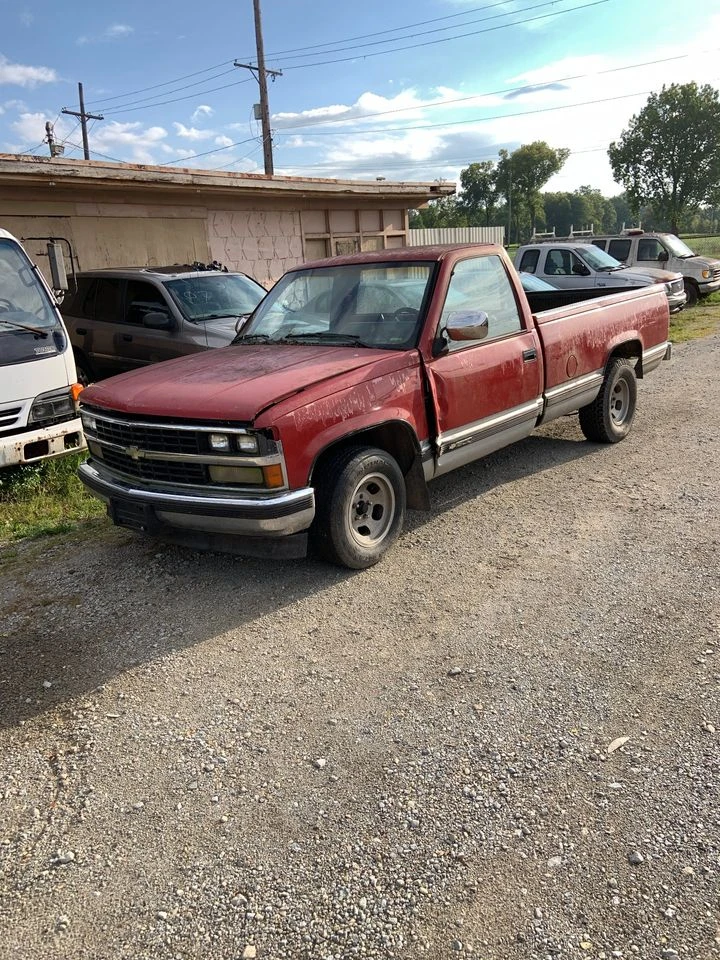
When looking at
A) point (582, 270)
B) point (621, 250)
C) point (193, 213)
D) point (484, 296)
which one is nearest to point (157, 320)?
point (484, 296)

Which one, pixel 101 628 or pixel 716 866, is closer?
pixel 716 866

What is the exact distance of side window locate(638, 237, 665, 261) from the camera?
1845 cm

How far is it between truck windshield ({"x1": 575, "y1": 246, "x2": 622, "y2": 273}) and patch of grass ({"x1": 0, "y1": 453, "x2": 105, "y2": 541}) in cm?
1205

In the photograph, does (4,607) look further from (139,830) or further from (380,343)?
(380,343)

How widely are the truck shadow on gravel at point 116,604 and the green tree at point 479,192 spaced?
83.4 meters

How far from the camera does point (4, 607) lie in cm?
458

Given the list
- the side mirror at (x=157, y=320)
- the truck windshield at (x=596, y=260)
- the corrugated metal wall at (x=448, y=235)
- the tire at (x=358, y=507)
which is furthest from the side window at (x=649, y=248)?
the tire at (x=358, y=507)

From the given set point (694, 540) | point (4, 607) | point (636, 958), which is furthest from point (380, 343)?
point (636, 958)

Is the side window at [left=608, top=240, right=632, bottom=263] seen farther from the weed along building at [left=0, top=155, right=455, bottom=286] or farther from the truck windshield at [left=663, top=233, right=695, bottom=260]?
the weed along building at [left=0, top=155, right=455, bottom=286]

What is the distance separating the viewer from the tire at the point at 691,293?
18891 mm

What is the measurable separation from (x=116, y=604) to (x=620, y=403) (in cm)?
514

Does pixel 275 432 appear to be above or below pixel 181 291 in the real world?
below

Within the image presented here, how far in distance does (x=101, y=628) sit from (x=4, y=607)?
795mm

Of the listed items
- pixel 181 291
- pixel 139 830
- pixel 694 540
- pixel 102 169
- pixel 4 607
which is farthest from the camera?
pixel 102 169
